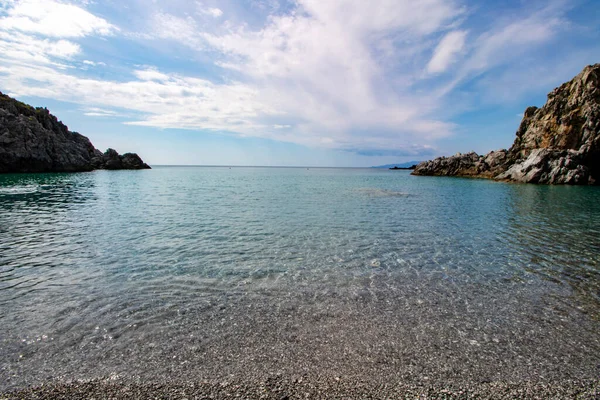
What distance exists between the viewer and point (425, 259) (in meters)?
16.2

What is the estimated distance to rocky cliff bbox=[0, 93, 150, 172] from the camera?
100375 mm

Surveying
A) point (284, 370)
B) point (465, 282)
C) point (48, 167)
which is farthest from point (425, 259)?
point (48, 167)

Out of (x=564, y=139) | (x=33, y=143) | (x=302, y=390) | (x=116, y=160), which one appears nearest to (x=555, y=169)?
(x=564, y=139)

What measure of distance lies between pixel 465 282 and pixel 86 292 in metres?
15.8

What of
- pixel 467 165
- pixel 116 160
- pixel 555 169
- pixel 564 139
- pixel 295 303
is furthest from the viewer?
pixel 116 160

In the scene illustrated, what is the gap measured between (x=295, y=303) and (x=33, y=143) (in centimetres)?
13907

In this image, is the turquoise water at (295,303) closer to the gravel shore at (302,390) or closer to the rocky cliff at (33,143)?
the gravel shore at (302,390)

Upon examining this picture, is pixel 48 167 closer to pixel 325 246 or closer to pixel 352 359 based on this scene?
pixel 325 246

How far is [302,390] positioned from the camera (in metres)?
6.25

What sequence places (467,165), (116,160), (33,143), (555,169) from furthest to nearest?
(116,160), (467,165), (33,143), (555,169)

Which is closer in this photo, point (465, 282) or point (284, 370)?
point (284, 370)

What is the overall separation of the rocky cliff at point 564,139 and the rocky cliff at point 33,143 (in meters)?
163

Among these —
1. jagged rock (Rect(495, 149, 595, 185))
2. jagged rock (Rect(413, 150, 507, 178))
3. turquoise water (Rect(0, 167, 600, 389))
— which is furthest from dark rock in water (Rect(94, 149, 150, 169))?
jagged rock (Rect(495, 149, 595, 185))

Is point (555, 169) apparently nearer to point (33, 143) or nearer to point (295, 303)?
point (295, 303)
